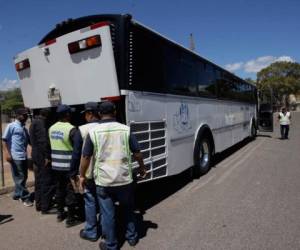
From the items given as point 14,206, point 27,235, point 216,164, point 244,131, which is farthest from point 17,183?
point 244,131

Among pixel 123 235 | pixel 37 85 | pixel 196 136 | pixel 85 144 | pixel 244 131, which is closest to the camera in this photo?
pixel 85 144

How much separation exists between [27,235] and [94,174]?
5.34 feet

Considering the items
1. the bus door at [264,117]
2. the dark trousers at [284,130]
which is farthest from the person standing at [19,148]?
the bus door at [264,117]

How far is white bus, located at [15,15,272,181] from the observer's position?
451cm

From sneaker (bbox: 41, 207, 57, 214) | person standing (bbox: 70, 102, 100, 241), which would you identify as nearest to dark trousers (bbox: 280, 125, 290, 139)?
sneaker (bbox: 41, 207, 57, 214)

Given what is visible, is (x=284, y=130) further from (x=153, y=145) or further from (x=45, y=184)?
(x=45, y=184)

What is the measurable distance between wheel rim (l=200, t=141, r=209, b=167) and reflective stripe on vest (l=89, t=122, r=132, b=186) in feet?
14.8

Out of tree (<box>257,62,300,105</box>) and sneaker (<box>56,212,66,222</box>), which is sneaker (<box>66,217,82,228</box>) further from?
tree (<box>257,62,300,105</box>)

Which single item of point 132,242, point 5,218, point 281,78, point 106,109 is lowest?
point 5,218

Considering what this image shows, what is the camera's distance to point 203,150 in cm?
803

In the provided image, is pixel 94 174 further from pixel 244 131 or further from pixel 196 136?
pixel 244 131

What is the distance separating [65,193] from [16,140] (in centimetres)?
162

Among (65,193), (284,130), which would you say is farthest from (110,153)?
(284,130)

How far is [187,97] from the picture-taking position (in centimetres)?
685
